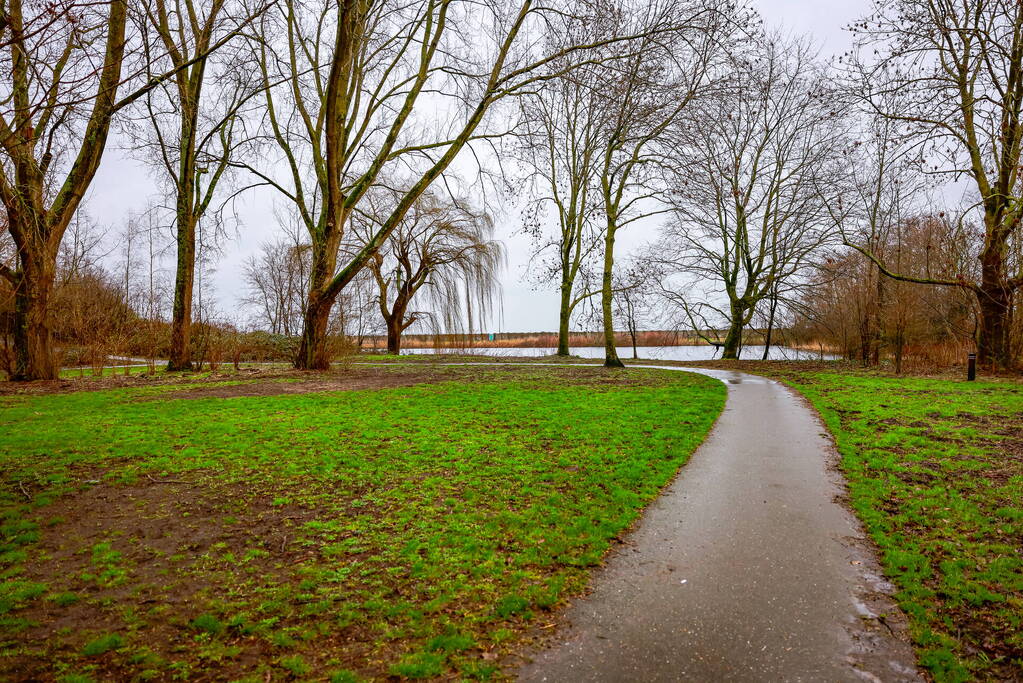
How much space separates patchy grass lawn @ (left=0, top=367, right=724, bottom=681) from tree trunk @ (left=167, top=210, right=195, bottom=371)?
6925 millimetres

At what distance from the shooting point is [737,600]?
3.43 meters

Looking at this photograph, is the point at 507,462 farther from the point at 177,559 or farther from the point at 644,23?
the point at 644,23

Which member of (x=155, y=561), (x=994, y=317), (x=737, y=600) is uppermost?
(x=994, y=317)

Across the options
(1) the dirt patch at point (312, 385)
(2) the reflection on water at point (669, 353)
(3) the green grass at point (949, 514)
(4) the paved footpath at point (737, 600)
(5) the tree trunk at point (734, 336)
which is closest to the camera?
(4) the paved footpath at point (737, 600)

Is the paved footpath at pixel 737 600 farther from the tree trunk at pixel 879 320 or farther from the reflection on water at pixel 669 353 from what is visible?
the reflection on water at pixel 669 353

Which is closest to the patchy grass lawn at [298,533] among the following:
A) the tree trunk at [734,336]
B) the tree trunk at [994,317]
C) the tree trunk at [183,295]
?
the tree trunk at [183,295]

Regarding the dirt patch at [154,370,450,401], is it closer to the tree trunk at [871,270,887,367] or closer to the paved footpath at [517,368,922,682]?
the paved footpath at [517,368,922,682]

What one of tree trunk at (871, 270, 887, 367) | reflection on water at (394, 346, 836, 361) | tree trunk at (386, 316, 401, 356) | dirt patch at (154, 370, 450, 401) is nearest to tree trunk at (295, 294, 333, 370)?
dirt patch at (154, 370, 450, 401)

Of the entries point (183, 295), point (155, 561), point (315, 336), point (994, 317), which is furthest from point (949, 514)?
point (183, 295)

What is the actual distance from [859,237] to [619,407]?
673 inches

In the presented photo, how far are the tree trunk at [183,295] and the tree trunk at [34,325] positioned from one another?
10.6 ft

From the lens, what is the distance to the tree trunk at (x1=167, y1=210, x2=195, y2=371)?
591 inches

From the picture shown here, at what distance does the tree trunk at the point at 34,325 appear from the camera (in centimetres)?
1121

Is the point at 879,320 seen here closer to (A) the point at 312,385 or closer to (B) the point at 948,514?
(B) the point at 948,514
